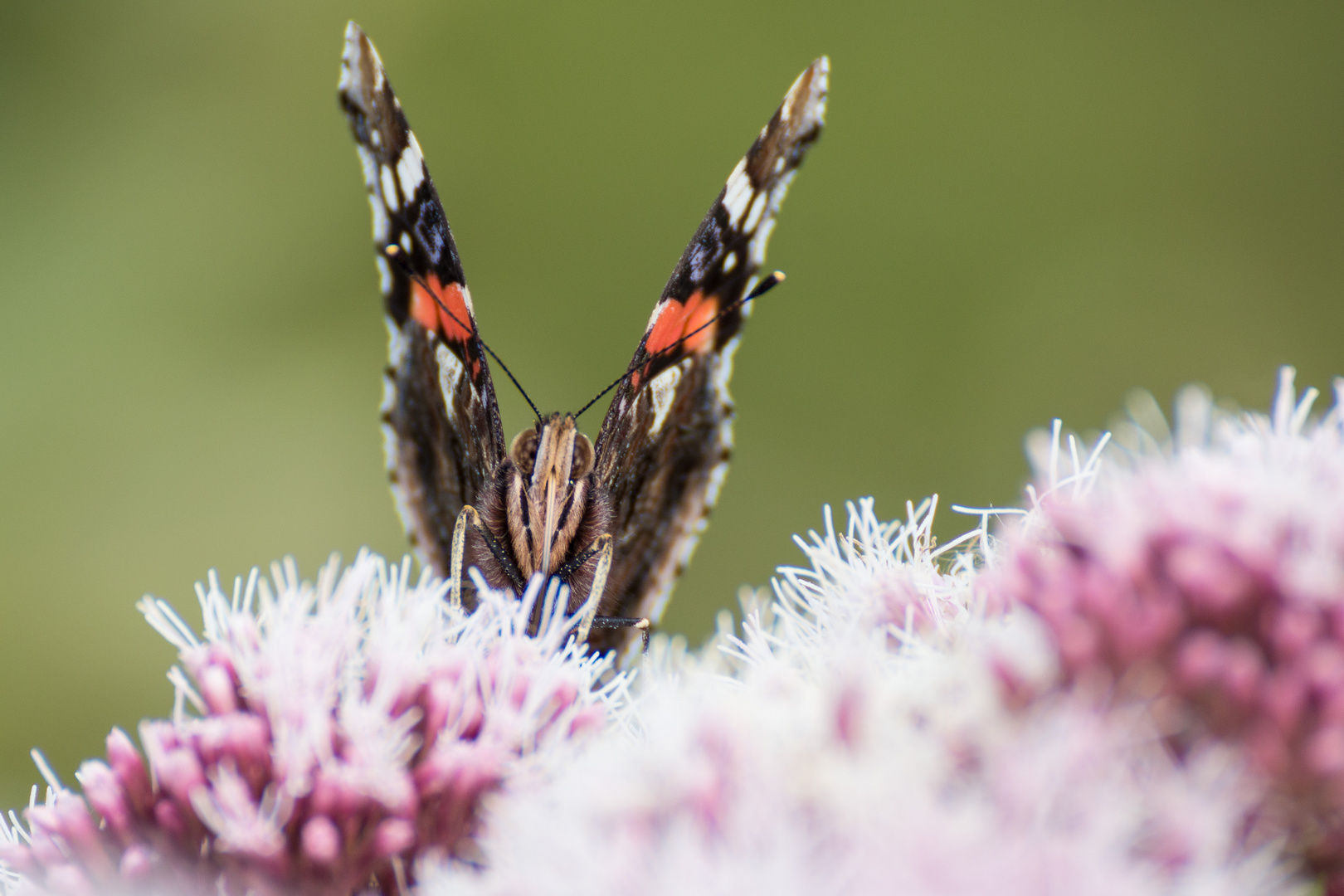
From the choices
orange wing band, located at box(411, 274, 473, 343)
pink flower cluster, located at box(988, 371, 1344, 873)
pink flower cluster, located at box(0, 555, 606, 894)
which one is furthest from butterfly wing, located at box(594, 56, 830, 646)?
pink flower cluster, located at box(988, 371, 1344, 873)

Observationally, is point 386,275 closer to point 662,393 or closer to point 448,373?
point 448,373

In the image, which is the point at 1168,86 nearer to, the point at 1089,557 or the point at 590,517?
the point at 590,517

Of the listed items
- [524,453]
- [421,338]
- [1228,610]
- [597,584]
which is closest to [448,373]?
[421,338]

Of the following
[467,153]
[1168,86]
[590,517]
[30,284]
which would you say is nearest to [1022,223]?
[1168,86]

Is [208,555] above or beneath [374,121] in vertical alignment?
above

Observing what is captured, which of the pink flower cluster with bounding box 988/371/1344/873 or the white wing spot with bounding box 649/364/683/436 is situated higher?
the white wing spot with bounding box 649/364/683/436

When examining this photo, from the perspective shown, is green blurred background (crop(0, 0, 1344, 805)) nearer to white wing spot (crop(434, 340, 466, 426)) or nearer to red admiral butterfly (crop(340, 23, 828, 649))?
red admiral butterfly (crop(340, 23, 828, 649))

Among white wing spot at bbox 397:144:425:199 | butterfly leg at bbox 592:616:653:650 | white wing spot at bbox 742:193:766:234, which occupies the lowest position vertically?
butterfly leg at bbox 592:616:653:650

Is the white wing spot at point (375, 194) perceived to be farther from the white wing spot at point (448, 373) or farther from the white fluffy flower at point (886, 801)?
the white fluffy flower at point (886, 801)
